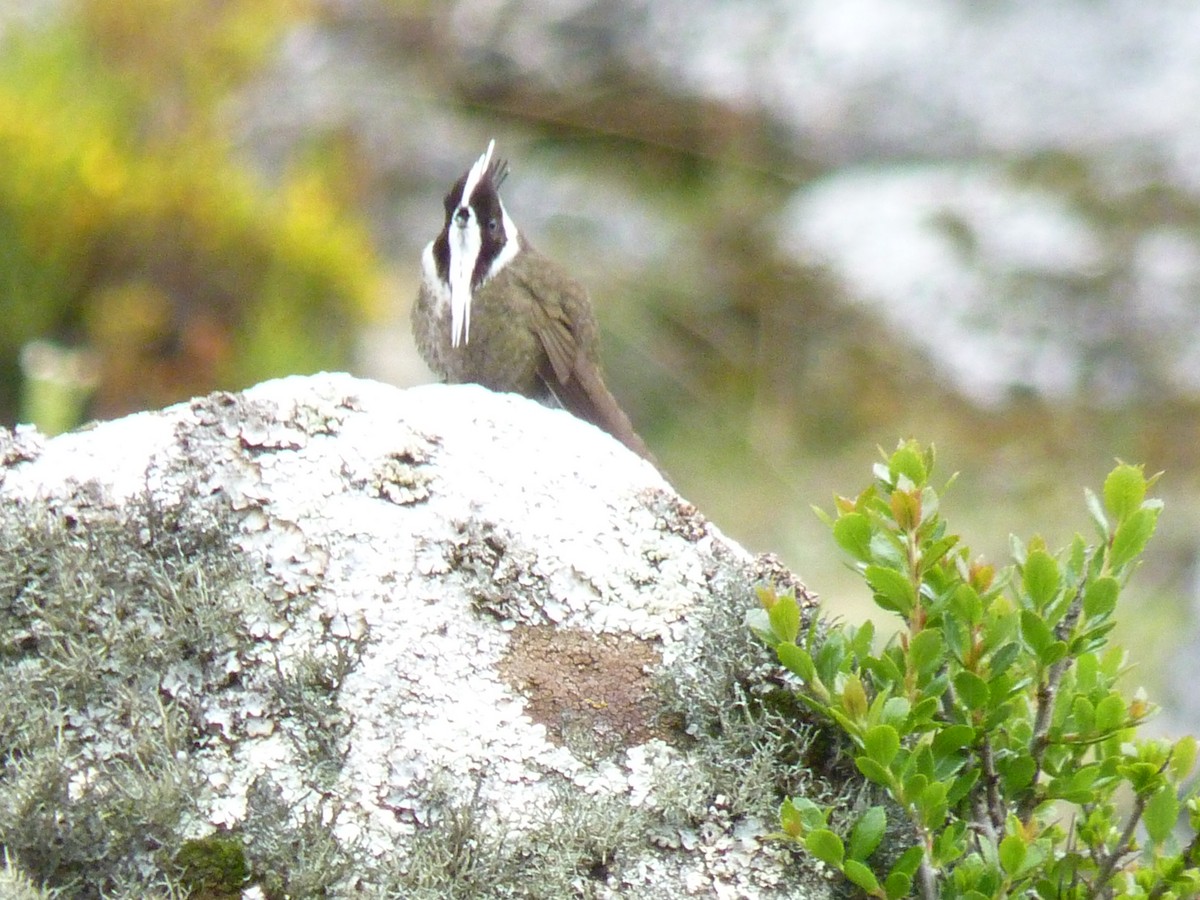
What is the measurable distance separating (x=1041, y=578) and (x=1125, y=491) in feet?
0.59

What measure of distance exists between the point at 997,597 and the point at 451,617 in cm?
83

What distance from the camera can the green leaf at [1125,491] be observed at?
6.90ft

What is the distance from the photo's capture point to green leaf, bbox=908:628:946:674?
2010mm

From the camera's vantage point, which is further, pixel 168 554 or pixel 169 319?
pixel 169 319

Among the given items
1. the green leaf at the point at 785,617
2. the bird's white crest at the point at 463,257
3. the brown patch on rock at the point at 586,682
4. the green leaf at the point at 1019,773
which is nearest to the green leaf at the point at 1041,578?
the green leaf at the point at 1019,773

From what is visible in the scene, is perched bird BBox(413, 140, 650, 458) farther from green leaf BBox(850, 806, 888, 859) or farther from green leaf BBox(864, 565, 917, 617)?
green leaf BBox(850, 806, 888, 859)

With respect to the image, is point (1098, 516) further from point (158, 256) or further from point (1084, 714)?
point (158, 256)

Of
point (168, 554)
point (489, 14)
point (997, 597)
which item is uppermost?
point (489, 14)

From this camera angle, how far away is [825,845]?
195cm

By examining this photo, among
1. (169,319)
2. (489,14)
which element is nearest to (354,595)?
(169,319)

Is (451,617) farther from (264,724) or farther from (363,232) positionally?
(363,232)

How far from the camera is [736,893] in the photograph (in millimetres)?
2143

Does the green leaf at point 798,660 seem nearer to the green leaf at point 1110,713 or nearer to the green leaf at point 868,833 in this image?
the green leaf at point 868,833

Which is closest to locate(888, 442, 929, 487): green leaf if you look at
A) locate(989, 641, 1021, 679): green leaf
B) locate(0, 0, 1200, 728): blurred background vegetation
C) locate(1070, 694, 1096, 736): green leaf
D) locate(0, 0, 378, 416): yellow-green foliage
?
locate(989, 641, 1021, 679): green leaf
